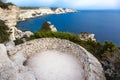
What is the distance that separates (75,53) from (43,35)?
1364 cm

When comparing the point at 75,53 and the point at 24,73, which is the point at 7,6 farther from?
the point at 24,73

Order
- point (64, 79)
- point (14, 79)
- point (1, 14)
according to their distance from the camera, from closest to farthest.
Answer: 1. point (14, 79)
2. point (64, 79)
3. point (1, 14)

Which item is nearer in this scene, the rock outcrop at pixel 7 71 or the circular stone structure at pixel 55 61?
the rock outcrop at pixel 7 71

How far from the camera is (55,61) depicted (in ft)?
59.9

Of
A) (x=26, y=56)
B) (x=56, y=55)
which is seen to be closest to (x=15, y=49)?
(x=26, y=56)

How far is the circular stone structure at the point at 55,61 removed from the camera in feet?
51.8

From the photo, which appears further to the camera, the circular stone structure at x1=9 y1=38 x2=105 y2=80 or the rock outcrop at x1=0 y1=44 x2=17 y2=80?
the circular stone structure at x1=9 y1=38 x2=105 y2=80

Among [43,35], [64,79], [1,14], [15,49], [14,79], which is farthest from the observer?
[1,14]

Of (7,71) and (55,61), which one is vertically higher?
(7,71)

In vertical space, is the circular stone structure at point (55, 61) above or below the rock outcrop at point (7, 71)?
below

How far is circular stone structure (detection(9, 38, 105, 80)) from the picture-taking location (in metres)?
15.8

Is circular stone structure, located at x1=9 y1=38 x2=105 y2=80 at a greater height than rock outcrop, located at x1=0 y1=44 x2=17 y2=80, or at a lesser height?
lesser

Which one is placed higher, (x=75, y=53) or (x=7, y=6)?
(x=75, y=53)

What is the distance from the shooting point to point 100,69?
17406 mm
